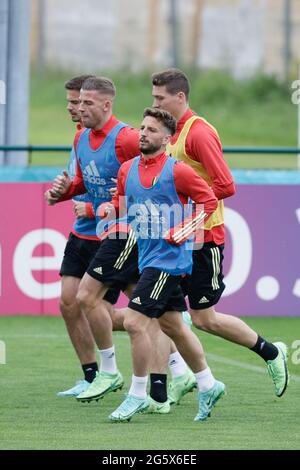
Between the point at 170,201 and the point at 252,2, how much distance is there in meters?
42.9

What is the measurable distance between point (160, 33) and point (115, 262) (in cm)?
4317

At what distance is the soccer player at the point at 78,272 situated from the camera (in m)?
10.2

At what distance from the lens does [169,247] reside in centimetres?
898

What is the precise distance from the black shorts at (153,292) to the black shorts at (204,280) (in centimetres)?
49

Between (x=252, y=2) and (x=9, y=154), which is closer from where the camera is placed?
(x=9, y=154)

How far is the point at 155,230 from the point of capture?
9023mm

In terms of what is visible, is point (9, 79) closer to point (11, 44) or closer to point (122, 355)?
point (11, 44)

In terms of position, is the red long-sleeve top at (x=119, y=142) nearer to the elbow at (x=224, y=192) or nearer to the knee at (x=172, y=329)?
the elbow at (x=224, y=192)

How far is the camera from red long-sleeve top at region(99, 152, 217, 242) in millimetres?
8883

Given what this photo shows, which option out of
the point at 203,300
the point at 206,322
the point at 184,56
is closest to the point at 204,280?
the point at 203,300

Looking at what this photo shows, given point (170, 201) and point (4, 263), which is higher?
point (170, 201)

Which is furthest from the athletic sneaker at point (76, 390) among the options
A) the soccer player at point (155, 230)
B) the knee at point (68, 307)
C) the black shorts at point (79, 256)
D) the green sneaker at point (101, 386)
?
the soccer player at point (155, 230)
